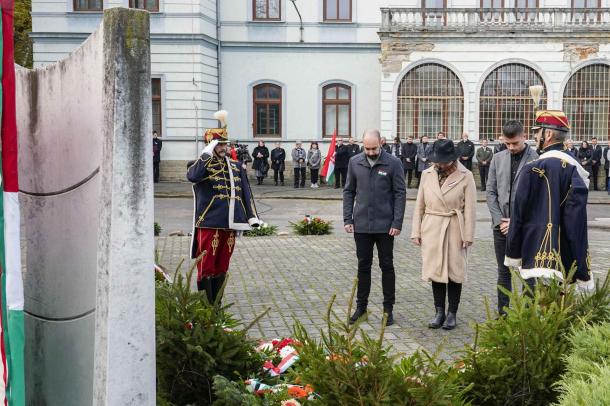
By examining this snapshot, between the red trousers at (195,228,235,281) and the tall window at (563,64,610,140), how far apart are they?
86.1 ft

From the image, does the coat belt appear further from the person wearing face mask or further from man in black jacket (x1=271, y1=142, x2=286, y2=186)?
man in black jacket (x1=271, y1=142, x2=286, y2=186)

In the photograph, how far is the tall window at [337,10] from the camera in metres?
31.8

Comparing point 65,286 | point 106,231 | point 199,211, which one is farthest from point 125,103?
point 199,211

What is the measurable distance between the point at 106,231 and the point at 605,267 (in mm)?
9468

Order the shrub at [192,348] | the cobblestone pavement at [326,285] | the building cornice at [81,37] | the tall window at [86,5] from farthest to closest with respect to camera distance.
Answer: the tall window at [86,5], the building cornice at [81,37], the cobblestone pavement at [326,285], the shrub at [192,348]

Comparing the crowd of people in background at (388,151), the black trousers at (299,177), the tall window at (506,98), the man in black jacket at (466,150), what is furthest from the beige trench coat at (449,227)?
the tall window at (506,98)

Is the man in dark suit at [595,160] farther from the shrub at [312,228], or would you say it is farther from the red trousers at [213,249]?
the red trousers at [213,249]

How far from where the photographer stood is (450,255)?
22.7 ft

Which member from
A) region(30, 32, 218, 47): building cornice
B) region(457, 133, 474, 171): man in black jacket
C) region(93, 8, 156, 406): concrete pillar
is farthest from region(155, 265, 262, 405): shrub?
region(30, 32, 218, 47): building cornice

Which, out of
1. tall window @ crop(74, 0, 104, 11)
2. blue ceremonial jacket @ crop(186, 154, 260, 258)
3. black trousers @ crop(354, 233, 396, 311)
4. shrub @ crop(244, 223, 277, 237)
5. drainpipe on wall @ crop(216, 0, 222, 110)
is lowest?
shrub @ crop(244, 223, 277, 237)

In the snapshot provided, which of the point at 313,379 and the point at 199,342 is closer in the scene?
the point at 313,379

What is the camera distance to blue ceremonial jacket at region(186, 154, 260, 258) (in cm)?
720

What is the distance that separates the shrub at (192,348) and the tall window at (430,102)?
2722 cm

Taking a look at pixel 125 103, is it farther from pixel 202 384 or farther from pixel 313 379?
pixel 202 384
